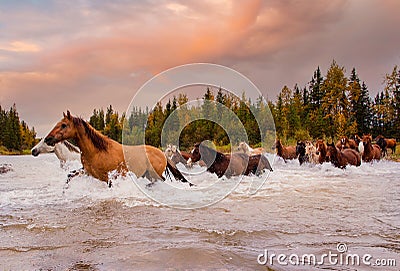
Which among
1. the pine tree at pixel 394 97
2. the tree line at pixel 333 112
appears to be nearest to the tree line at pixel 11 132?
Answer: the tree line at pixel 333 112

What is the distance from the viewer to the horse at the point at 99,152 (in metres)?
7.16

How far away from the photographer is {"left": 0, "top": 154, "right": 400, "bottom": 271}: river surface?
3.32m

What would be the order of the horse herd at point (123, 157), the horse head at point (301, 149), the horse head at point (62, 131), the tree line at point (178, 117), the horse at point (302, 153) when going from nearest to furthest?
1. the horse head at point (62, 131)
2. the horse herd at point (123, 157)
3. the tree line at point (178, 117)
4. the horse at point (302, 153)
5. the horse head at point (301, 149)

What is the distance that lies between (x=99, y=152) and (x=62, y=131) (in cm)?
87

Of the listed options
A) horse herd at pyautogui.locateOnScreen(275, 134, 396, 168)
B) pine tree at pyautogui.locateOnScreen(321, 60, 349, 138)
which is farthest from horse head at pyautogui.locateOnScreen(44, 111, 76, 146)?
pine tree at pyautogui.locateOnScreen(321, 60, 349, 138)

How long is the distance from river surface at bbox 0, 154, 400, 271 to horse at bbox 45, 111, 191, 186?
32cm

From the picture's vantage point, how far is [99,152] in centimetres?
750

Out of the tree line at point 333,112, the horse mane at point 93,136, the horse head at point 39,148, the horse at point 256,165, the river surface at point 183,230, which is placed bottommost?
the river surface at point 183,230

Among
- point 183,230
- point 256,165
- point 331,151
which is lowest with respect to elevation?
point 183,230

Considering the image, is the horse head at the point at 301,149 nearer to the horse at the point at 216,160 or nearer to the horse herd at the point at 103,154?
the horse at the point at 216,160

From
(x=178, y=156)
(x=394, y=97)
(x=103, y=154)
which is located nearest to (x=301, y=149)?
(x=178, y=156)

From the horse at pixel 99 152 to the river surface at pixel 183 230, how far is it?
0.32 metres

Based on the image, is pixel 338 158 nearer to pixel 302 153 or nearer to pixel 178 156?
pixel 302 153

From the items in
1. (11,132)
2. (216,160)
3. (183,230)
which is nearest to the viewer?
(183,230)
